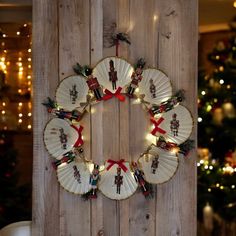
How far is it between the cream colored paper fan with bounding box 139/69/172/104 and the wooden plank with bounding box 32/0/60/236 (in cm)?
42

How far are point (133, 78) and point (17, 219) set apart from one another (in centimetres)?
155

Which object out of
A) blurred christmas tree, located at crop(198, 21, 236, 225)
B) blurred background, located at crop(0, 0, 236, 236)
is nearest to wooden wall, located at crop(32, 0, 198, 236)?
blurred background, located at crop(0, 0, 236, 236)

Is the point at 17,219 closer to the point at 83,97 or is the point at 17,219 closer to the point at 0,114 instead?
the point at 0,114

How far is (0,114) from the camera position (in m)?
2.51

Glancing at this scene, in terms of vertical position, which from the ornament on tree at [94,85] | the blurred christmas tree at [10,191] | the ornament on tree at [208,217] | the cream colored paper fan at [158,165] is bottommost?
the ornament on tree at [208,217]

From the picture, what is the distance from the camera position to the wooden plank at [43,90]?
204 centimetres

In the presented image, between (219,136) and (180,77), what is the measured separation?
1.32 metres

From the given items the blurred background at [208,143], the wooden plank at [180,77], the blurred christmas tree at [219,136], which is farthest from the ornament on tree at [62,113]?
the blurred christmas tree at [219,136]

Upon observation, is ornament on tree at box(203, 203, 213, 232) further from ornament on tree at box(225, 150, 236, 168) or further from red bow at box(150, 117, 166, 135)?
red bow at box(150, 117, 166, 135)

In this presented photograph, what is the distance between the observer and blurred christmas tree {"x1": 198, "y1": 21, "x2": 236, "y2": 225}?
317cm

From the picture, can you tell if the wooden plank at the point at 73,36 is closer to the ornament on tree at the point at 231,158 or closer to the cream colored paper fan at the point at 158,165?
the cream colored paper fan at the point at 158,165

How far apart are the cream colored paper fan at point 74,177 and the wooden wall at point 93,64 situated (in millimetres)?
67

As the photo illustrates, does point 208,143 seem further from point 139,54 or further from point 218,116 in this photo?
point 139,54

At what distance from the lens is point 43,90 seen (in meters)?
2.04
